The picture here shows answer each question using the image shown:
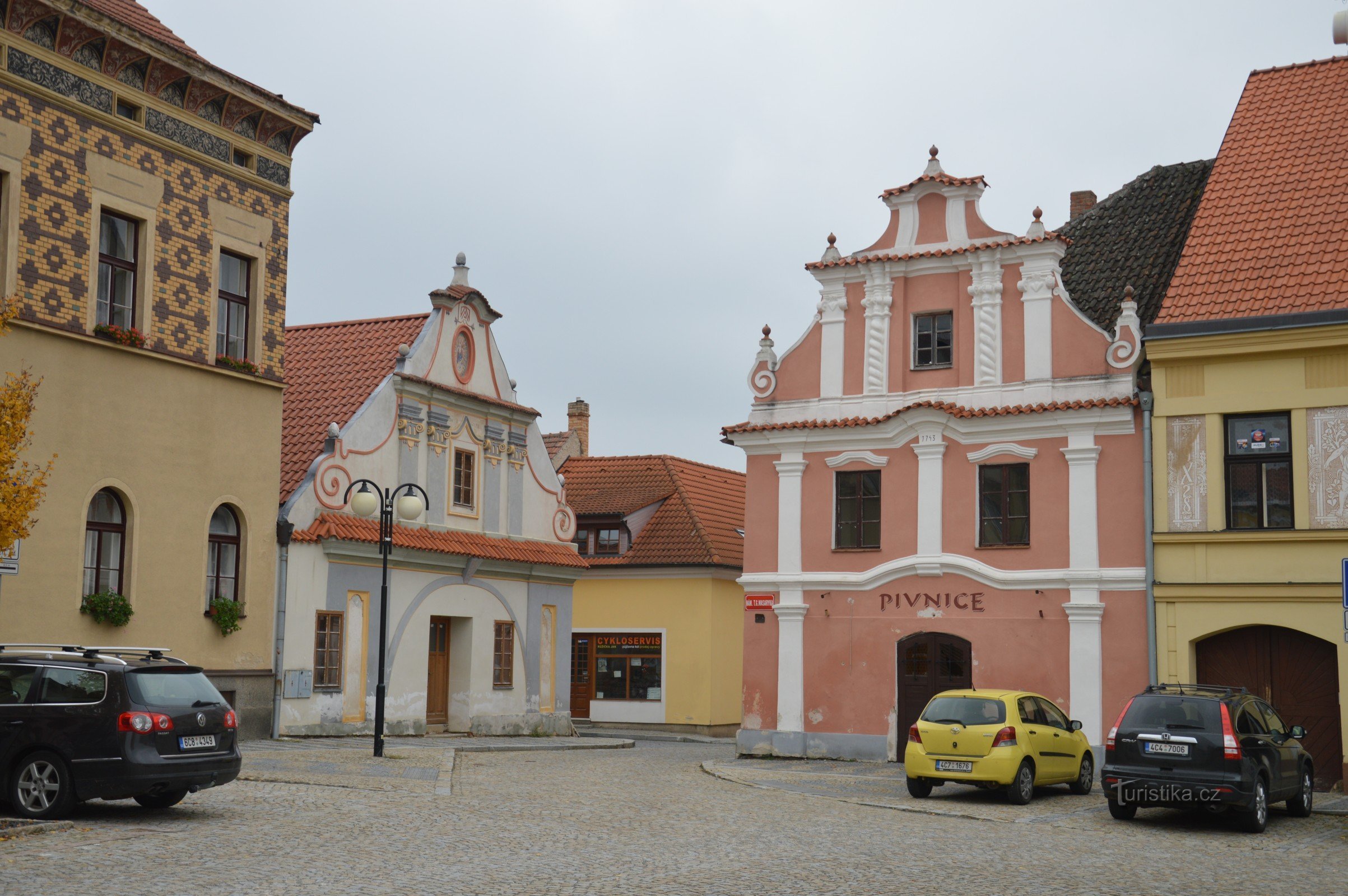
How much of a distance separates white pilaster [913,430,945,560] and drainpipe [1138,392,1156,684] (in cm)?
384

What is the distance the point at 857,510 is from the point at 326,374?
1327 cm

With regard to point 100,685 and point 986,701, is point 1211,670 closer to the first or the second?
point 986,701

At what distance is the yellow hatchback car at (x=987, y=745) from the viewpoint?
63.3ft

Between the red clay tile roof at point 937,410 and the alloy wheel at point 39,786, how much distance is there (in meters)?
17.0

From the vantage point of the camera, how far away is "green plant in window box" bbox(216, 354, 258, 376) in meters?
26.3

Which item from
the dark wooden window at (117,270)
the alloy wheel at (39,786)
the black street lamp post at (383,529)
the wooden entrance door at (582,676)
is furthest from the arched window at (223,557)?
the wooden entrance door at (582,676)

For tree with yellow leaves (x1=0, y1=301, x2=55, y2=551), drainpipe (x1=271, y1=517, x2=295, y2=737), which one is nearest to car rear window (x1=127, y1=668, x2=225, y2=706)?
tree with yellow leaves (x1=0, y1=301, x2=55, y2=551)

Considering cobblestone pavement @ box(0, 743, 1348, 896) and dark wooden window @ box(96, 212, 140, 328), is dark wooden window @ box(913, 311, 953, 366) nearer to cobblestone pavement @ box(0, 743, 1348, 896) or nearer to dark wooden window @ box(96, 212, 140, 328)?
cobblestone pavement @ box(0, 743, 1348, 896)

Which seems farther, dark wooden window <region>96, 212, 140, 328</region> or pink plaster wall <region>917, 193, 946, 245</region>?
pink plaster wall <region>917, 193, 946, 245</region>

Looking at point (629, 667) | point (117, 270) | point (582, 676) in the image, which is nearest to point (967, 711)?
point (117, 270)

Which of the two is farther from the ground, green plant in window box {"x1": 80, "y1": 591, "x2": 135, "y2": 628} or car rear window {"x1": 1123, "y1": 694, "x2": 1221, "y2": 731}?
green plant in window box {"x1": 80, "y1": 591, "x2": 135, "y2": 628}

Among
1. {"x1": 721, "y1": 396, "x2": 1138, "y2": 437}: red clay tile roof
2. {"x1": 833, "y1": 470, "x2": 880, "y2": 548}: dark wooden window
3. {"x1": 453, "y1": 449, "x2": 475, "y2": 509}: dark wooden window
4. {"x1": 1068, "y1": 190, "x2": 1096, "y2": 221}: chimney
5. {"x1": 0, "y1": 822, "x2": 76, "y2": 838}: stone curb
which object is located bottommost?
{"x1": 0, "y1": 822, "x2": 76, "y2": 838}: stone curb

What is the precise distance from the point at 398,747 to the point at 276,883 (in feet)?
53.3

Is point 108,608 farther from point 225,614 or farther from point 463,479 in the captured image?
point 463,479
